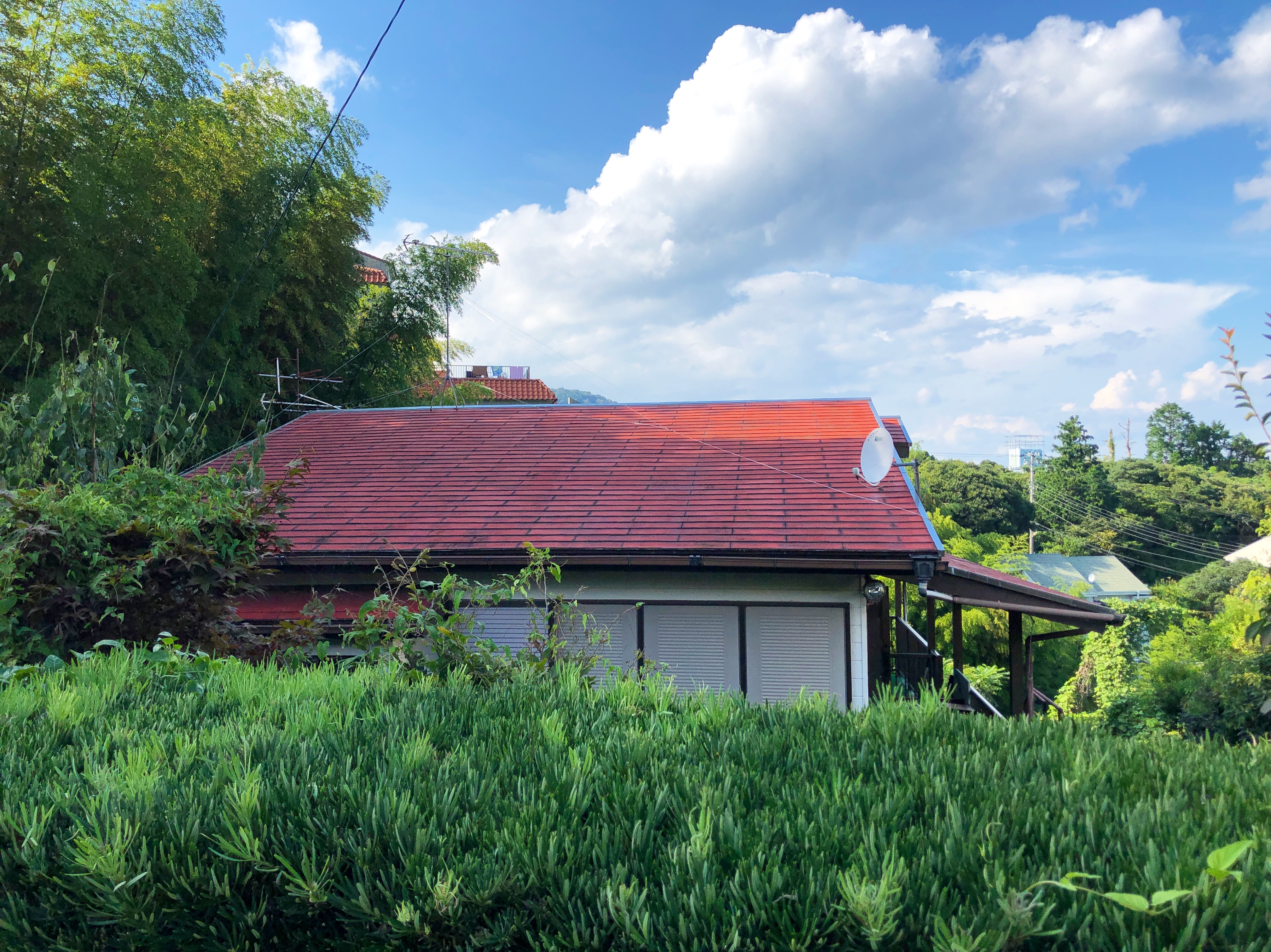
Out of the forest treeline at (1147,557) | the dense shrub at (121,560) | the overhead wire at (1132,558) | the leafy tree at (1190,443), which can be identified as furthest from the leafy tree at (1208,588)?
the dense shrub at (121,560)

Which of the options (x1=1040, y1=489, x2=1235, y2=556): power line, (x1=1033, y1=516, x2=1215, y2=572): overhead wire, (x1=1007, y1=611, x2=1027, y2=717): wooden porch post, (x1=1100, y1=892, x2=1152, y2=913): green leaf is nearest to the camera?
(x1=1100, y1=892, x2=1152, y2=913): green leaf

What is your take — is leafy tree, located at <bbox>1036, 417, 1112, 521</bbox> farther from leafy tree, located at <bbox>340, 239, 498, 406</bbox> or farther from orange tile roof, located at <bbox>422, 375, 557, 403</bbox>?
leafy tree, located at <bbox>340, 239, 498, 406</bbox>

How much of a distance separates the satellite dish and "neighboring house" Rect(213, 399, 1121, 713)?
226mm

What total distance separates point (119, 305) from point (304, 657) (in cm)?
828

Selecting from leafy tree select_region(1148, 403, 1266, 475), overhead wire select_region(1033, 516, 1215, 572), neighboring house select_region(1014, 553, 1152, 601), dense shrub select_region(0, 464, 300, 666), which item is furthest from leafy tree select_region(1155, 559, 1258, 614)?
dense shrub select_region(0, 464, 300, 666)

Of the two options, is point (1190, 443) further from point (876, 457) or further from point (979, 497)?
point (876, 457)

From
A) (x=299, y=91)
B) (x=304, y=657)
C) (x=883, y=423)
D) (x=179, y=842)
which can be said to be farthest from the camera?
(x=299, y=91)

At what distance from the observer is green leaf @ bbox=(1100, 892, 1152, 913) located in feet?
3.27

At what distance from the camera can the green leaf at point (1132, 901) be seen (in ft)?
3.27

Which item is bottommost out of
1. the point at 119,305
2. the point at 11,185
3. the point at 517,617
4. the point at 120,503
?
the point at 517,617

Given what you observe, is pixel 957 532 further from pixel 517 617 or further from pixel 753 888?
pixel 753 888

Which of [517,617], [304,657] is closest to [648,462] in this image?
[517,617]

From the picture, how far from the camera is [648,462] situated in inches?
352

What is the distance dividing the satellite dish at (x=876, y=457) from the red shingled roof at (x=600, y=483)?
0.22 meters
